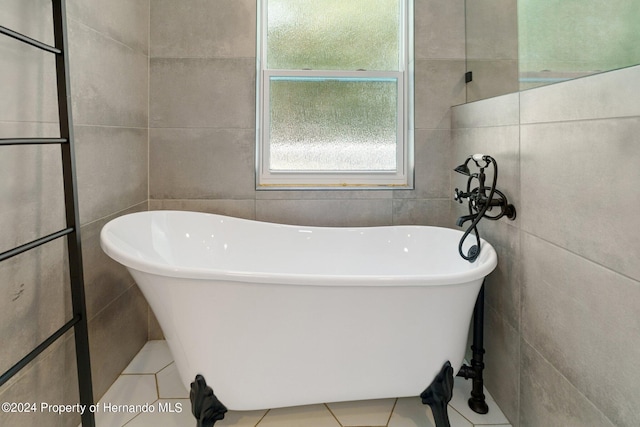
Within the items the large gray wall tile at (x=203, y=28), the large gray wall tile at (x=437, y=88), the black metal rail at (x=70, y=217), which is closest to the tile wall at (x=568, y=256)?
the large gray wall tile at (x=437, y=88)

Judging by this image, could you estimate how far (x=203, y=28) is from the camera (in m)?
1.99

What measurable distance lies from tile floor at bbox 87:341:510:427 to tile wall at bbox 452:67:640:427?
0.17 meters

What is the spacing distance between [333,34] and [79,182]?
5.30 ft

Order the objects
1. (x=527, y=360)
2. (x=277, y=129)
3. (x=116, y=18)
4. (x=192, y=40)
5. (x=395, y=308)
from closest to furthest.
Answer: (x=395, y=308) < (x=527, y=360) < (x=116, y=18) < (x=192, y=40) < (x=277, y=129)

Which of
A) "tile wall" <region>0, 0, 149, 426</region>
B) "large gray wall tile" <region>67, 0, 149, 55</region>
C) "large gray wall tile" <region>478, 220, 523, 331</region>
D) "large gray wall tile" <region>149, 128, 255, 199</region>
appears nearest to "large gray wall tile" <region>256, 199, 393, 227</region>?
"large gray wall tile" <region>149, 128, 255, 199</region>

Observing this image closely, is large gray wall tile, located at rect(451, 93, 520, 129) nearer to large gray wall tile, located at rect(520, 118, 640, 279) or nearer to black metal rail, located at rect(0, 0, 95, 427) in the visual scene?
large gray wall tile, located at rect(520, 118, 640, 279)

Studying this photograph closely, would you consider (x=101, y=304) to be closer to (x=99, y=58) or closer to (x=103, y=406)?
(x=103, y=406)

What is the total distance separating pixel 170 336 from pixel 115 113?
1116 millimetres

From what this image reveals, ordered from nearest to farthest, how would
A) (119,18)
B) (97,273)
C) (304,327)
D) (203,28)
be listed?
(304,327)
(97,273)
(119,18)
(203,28)

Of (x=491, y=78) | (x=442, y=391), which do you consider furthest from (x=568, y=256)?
(x=491, y=78)

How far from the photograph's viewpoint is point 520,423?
1335mm

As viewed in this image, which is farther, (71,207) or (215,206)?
(215,206)

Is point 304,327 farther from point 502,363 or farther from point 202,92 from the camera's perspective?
point 202,92

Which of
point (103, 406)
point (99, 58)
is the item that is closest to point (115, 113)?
point (99, 58)
